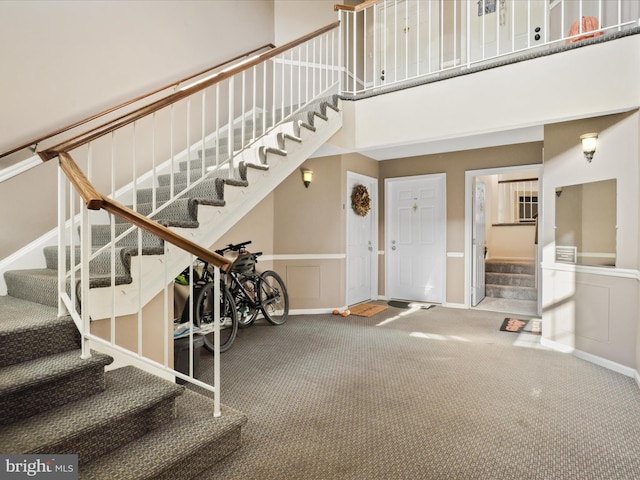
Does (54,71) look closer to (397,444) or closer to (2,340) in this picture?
(2,340)

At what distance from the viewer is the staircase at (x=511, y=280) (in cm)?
598

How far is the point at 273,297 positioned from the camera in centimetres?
444

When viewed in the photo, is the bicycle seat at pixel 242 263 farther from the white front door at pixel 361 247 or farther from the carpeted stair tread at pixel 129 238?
the white front door at pixel 361 247

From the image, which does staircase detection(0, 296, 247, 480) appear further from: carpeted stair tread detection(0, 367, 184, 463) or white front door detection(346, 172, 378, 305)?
white front door detection(346, 172, 378, 305)

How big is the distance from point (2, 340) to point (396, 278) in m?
5.05

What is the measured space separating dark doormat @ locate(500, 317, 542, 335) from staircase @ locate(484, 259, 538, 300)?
1.42 meters

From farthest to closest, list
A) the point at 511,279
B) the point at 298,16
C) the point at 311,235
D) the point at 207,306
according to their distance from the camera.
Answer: the point at 511,279
the point at 298,16
the point at 311,235
the point at 207,306

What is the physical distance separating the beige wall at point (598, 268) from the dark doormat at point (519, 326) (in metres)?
0.55

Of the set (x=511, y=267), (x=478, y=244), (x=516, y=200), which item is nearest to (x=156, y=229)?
(x=478, y=244)

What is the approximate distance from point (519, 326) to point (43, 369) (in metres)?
4.60

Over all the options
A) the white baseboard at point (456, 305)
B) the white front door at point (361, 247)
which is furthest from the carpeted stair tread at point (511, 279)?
the white front door at point (361, 247)

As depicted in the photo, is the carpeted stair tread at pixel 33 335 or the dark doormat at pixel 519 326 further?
the dark doormat at pixel 519 326

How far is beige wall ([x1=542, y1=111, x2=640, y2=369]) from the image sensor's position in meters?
2.89

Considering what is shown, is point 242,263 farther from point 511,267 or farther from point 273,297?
point 511,267
